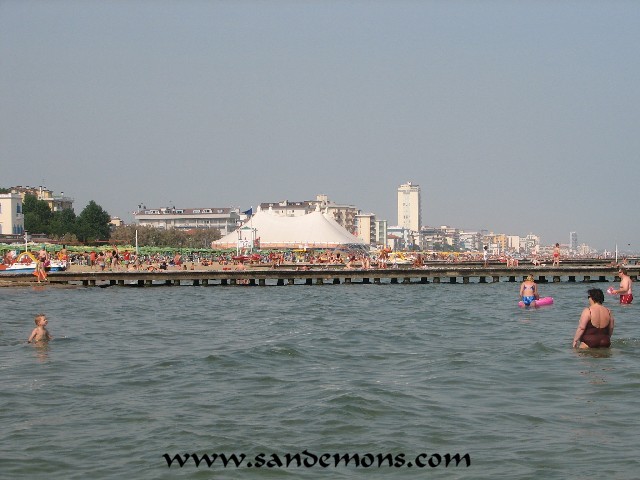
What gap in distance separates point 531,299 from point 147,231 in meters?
105

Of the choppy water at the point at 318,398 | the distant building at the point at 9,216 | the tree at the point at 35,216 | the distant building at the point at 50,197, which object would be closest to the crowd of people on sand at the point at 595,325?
the choppy water at the point at 318,398

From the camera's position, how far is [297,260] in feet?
283

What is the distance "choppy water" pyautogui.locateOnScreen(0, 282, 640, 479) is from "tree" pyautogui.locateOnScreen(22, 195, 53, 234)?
300 ft

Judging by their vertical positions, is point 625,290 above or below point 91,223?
below

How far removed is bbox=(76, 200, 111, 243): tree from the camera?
351 ft

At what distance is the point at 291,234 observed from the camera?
317ft

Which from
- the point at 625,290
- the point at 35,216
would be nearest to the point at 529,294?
the point at 625,290

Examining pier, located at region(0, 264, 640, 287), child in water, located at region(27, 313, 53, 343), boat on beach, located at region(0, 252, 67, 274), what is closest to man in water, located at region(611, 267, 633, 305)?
child in water, located at region(27, 313, 53, 343)

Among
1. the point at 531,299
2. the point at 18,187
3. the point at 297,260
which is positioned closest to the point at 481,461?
the point at 531,299

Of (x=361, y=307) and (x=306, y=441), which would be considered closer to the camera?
(x=306, y=441)

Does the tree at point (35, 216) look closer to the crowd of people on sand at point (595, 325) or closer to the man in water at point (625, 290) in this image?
the man in water at point (625, 290)

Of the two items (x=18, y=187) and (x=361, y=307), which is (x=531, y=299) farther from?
(x=18, y=187)

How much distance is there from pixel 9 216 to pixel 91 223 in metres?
10.1

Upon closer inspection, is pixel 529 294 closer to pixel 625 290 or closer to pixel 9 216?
pixel 625 290
